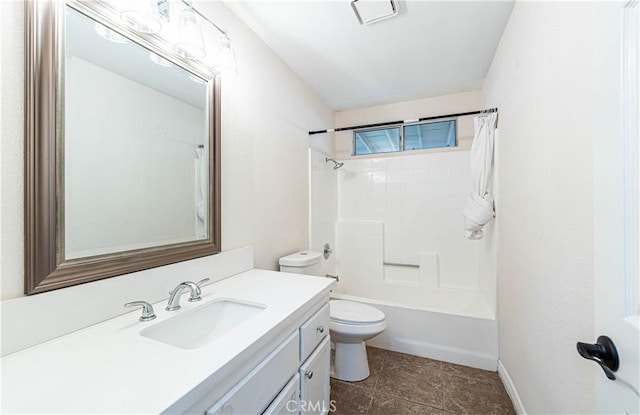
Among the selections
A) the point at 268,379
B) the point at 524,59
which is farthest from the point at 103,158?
the point at 524,59

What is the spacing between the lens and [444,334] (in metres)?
2.00

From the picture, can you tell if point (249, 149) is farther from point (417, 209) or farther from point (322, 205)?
point (417, 209)

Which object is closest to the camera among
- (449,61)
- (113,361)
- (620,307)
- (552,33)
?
(620,307)

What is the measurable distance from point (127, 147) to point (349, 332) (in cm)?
163

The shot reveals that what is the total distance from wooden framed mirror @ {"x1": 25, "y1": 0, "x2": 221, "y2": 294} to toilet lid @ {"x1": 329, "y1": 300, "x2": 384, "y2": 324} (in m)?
1.02

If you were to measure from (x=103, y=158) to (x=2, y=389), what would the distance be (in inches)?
27.3

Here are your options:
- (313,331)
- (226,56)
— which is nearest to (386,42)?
(226,56)

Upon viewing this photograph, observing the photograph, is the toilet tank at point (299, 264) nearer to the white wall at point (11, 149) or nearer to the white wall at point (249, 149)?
the white wall at point (249, 149)

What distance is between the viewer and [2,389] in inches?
22.0

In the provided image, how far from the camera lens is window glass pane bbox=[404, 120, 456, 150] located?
276 centimetres

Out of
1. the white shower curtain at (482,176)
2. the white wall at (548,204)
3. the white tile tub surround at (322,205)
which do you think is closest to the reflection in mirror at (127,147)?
the white tile tub surround at (322,205)

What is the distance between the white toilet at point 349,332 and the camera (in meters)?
1.74

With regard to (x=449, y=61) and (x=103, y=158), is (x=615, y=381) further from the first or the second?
(x=449, y=61)

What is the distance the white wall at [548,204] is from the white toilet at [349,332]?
0.84 metres
